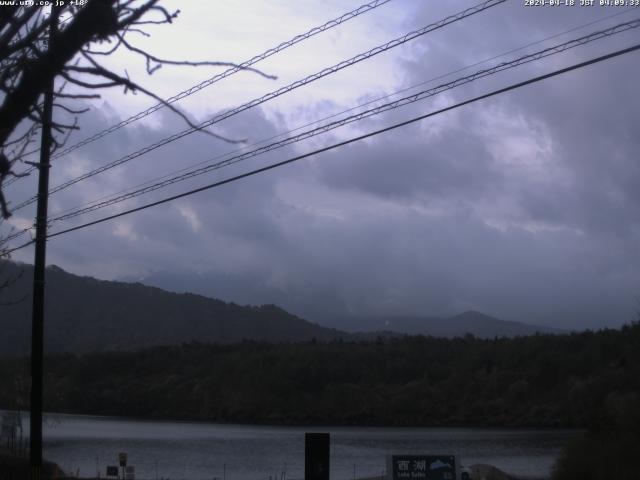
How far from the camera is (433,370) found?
98.8 meters

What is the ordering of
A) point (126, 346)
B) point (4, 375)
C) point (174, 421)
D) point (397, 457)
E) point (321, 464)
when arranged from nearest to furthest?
point (321, 464)
point (397, 457)
point (4, 375)
point (174, 421)
point (126, 346)

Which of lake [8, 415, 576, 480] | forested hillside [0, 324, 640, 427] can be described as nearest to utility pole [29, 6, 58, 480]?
lake [8, 415, 576, 480]

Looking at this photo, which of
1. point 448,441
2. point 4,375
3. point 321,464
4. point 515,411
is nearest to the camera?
point 321,464

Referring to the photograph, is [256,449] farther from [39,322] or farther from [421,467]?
[39,322]

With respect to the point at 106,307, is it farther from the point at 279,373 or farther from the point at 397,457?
the point at 397,457

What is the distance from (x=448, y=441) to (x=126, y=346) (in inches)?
3303

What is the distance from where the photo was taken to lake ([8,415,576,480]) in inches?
1757

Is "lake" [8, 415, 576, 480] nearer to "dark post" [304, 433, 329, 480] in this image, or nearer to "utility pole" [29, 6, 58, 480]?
"utility pole" [29, 6, 58, 480]

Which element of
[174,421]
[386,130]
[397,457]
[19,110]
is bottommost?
[174,421]

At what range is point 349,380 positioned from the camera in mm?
99938

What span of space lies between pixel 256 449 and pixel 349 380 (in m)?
42.3

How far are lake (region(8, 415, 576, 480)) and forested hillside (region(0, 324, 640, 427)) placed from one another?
852 centimetres

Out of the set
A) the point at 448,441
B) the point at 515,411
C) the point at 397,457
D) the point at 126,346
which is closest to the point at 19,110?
the point at 397,457

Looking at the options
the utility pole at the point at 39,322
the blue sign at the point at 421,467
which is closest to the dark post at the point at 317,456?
the utility pole at the point at 39,322
